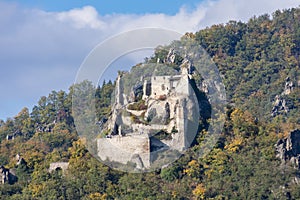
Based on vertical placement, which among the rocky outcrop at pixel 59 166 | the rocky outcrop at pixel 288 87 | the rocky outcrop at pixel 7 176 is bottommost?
the rocky outcrop at pixel 7 176

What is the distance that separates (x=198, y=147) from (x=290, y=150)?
167 inches

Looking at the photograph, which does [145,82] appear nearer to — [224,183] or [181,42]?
[224,183]

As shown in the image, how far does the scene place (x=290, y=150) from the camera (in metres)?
51.7

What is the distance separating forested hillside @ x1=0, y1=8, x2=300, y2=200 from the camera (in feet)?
163

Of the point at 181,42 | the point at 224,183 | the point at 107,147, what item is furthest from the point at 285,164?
the point at 181,42

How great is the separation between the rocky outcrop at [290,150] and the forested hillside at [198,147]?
31 cm

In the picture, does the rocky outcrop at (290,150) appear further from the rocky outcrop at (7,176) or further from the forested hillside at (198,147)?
the rocky outcrop at (7,176)

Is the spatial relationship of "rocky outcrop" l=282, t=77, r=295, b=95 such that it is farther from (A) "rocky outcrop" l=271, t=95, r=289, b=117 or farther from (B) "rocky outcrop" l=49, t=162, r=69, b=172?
(B) "rocky outcrop" l=49, t=162, r=69, b=172

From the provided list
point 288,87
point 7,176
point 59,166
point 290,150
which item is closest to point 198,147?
point 290,150

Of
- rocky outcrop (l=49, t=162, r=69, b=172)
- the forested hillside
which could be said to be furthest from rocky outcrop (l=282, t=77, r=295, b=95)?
rocky outcrop (l=49, t=162, r=69, b=172)

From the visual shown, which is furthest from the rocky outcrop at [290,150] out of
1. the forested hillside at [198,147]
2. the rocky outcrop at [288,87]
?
the rocky outcrop at [288,87]

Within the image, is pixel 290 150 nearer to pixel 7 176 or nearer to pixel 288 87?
pixel 7 176

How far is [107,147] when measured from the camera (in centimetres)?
5088

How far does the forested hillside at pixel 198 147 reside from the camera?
1961 inches
